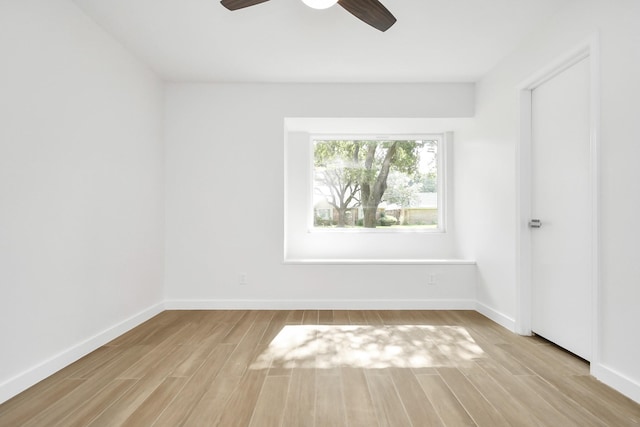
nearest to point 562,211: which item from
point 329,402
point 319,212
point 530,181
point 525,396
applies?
point 530,181

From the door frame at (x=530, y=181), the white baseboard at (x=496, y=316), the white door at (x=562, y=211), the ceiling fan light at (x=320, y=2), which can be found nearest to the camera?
the ceiling fan light at (x=320, y=2)

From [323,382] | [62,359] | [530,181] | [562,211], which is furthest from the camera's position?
[530,181]

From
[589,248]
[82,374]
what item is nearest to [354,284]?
[589,248]

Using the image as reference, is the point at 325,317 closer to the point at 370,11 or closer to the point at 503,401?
the point at 503,401

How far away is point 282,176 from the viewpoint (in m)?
3.96

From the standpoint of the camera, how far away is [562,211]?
2.69 m

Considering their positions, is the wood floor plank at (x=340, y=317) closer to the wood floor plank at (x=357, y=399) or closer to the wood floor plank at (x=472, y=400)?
the wood floor plank at (x=357, y=399)

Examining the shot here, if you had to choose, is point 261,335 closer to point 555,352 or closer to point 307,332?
point 307,332

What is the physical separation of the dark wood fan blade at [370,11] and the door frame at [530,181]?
52.6 inches

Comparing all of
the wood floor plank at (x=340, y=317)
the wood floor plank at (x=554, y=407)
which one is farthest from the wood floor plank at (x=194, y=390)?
the wood floor plank at (x=554, y=407)

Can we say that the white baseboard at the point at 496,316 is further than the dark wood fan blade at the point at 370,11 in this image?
Yes

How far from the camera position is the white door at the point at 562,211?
2.47m

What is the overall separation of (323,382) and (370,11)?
7.30 feet

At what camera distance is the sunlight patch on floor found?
2.47 metres
